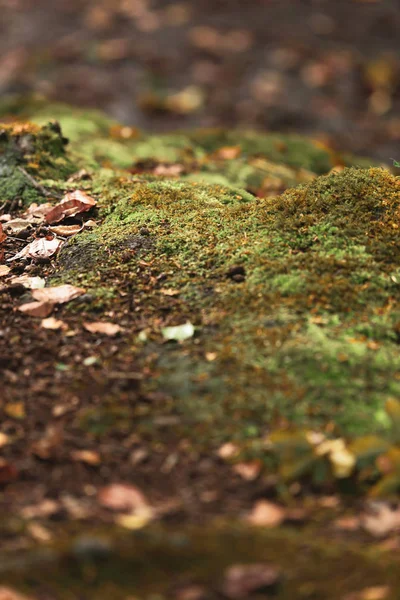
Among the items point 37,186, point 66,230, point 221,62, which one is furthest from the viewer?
point 221,62

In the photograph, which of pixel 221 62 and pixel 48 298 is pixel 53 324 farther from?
pixel 221 62

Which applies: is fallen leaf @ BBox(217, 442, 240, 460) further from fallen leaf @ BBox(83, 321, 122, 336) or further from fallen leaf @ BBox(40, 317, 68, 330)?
fallen leaf @ BBox(40, 317, 68, 330)

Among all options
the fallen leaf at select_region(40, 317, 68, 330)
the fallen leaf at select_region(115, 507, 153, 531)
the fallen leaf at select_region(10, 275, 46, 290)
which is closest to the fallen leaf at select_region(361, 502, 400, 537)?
the fallen leaf at select_region(115, 507, 153, 531)

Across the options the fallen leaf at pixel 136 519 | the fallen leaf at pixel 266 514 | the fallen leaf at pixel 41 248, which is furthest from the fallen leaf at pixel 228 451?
the fallen leaf at pixel 41 248

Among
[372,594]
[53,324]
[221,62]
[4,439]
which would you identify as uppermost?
[221,62]

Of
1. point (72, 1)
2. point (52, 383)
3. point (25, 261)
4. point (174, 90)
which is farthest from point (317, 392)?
point (72, 1)

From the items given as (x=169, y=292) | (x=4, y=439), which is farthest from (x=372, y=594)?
(x=169, y=292)
